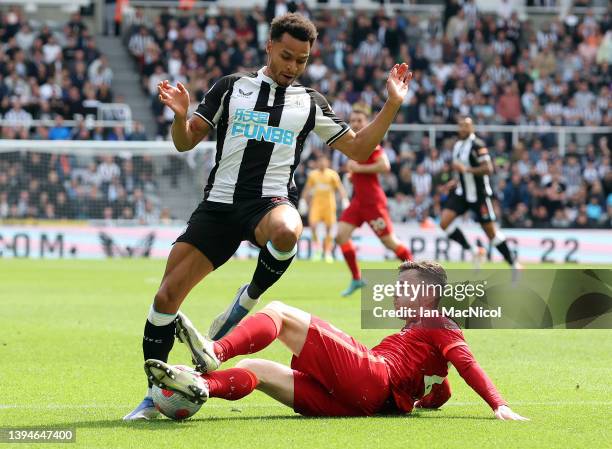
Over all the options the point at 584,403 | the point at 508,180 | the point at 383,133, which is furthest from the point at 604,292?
the point at 508,180

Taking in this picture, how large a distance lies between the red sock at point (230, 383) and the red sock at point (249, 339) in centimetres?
12

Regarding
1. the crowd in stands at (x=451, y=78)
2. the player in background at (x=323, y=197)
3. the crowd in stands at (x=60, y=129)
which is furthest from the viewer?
the crowd in stands at (x=451, y=78)

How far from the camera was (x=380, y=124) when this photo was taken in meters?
7.57

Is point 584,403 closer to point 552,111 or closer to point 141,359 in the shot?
point 141,359

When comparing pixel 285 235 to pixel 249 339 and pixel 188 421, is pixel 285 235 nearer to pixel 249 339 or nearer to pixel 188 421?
pixel 249 339

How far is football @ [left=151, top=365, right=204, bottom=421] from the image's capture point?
671 centimetres

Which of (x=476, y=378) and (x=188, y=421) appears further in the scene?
(x=188, y=421)

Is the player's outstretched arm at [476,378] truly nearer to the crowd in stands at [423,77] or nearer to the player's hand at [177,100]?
the player's hand at [177,100]

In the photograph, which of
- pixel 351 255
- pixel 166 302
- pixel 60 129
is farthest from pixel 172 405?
pixel 60 129

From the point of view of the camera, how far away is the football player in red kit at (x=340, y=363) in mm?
6609

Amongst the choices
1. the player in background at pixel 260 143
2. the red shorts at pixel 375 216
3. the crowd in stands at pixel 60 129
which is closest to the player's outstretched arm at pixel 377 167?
the red shorts at pixel 375 216

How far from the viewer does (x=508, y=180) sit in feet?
92.4

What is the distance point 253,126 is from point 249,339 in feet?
5.23

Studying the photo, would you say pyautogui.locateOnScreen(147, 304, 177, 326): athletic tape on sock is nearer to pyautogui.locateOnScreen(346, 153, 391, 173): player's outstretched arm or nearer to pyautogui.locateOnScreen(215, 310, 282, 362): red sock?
pyautogui.locateOnScreen(215, 310, 282, 362): red sock
